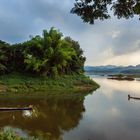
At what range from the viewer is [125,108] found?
2653 centimetres

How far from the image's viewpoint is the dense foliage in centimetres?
4109

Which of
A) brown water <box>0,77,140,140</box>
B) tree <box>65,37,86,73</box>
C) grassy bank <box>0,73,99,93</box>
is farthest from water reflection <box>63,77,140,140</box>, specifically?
tree <box>65,37,86,73</box>

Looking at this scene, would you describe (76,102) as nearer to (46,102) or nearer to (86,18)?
(46,102)

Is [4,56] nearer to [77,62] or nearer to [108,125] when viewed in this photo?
[77,62]

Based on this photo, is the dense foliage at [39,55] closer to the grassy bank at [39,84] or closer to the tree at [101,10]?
the grassy bank at [39,84]

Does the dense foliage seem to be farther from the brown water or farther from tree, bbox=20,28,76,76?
the brown water

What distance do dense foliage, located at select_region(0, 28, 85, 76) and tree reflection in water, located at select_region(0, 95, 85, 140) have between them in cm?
1258

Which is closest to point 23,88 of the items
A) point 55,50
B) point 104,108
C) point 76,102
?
point 55,50

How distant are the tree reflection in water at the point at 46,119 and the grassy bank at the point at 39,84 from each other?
9.06 metres

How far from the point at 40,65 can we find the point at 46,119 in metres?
20.2

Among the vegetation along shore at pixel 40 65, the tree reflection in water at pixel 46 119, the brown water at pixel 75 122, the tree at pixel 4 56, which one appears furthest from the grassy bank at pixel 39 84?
the brown water at pixel 75 122

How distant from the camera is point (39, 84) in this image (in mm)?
40094

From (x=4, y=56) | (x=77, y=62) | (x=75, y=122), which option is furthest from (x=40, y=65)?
(x=75, y=122)

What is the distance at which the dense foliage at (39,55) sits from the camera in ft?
135
